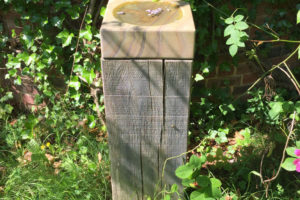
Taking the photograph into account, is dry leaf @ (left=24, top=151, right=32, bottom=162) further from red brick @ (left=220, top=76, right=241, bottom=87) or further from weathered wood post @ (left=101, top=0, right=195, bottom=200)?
red brick @ (left=220, top=76, right=241, bottom=87)

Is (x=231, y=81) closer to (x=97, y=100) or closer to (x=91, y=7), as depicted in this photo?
(x=97, y=100)

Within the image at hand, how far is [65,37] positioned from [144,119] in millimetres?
1201

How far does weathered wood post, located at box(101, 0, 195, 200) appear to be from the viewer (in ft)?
4.39

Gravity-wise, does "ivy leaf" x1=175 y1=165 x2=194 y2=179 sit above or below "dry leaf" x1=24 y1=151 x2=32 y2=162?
above

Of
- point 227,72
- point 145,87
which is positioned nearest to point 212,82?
point 227,72

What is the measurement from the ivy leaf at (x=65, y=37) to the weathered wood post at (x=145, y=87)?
80cm

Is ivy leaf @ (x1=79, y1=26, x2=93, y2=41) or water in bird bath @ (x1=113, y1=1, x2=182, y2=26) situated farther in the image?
ivy leaf @ (x1=79, y1=26, x2=93, y2=41)

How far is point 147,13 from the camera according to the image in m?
1.58

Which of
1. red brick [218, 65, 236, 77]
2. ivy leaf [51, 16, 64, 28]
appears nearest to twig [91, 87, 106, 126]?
ivy leaf [51, 16, 64, 28]

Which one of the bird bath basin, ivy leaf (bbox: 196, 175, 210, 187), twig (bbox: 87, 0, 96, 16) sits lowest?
ivy leaf (bbox: 196, 175, 210, 187)

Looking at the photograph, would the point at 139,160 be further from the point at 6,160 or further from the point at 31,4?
the point at 31,4

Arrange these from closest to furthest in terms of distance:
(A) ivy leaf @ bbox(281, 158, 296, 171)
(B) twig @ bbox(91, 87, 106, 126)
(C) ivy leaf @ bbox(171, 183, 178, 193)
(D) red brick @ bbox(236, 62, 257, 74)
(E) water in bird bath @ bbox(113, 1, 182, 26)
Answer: (E) water in bird bath @ bbox(113, 1, 182, 26) < (A) ivy leaf @ bbox(281, 158, 296, 171) < (C) ivy leaf @ bbox(171, 183, 178, 193) < (B) twig @ bbox(91, 87, 106, 126) < (D) red brick @ bbox(236, 62, 257, 74)

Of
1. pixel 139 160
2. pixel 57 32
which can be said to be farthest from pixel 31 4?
pixel 139 160

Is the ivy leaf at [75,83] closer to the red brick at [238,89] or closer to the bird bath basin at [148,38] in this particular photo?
the bird bath basin at [148,38]
